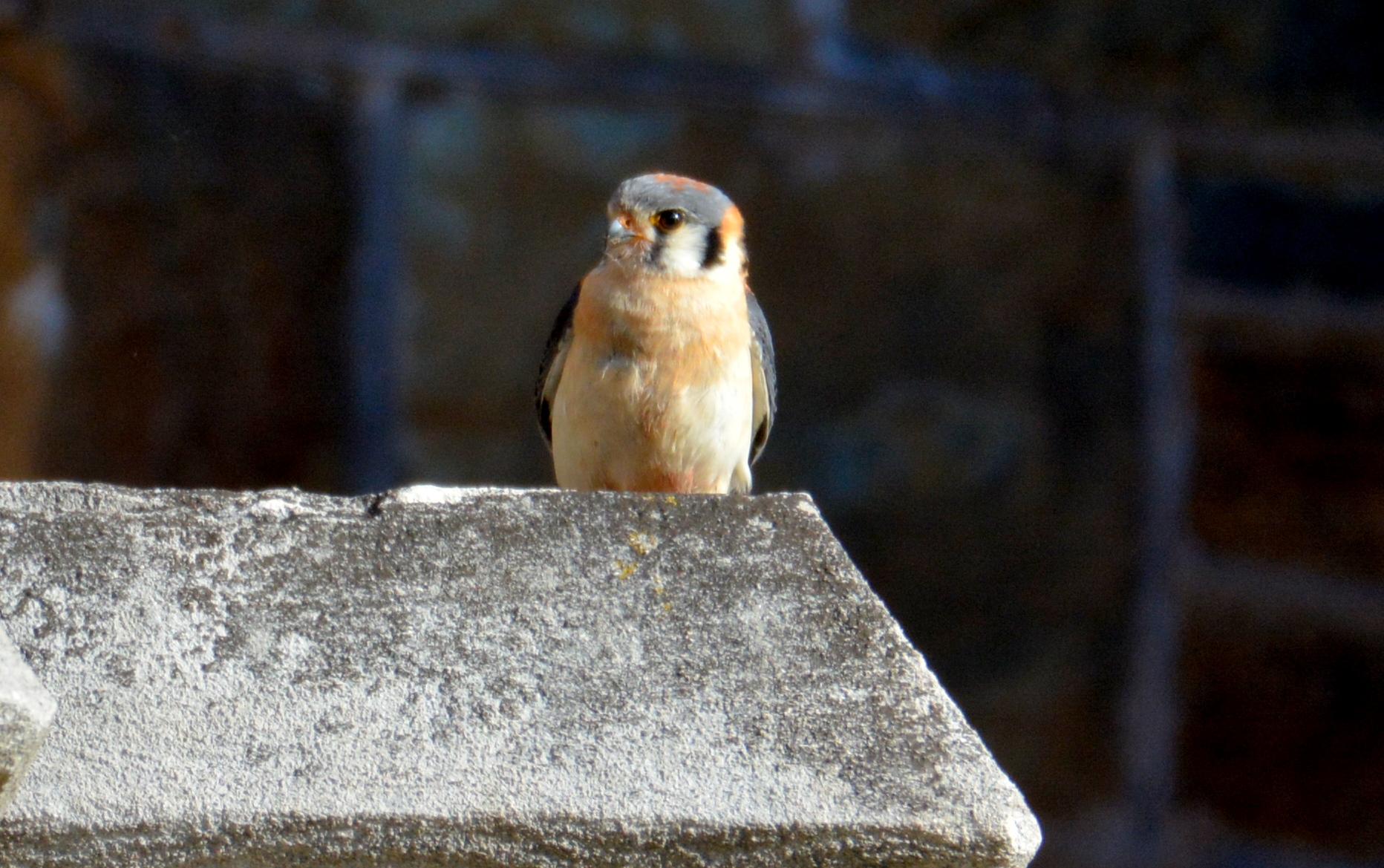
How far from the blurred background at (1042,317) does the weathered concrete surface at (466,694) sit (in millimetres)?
4661

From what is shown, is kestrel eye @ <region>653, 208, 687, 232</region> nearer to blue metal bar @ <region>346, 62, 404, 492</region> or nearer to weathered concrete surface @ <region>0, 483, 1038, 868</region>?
weathered concrete surface @ <region>0, 483, 1038, 868</region>

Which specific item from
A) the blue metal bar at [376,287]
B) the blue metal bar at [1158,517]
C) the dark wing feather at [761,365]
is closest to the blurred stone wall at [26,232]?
the blue metal bar at [376,287]

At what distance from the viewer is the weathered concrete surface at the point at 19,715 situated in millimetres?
1207

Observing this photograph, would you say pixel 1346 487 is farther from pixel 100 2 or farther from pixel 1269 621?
pixel 100 2

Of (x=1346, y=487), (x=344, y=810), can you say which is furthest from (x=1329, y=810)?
(x=344, y=810)

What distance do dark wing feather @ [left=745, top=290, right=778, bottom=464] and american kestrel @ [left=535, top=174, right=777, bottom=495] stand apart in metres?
0.10

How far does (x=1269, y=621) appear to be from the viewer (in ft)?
22.1

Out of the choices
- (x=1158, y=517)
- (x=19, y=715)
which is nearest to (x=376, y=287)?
(x=1158, y=517)

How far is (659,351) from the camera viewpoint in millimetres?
3318

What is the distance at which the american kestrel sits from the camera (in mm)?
3330

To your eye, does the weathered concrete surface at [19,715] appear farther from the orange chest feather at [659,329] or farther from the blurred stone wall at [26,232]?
the blurred stone wall at [26,232]

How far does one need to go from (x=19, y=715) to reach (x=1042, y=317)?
19.8 ft

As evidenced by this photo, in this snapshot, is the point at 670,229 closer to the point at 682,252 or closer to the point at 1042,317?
the point at 682,252

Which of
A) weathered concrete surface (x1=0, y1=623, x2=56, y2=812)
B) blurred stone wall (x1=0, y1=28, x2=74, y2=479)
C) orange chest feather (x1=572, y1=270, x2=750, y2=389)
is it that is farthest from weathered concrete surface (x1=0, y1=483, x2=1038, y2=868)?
blurred stone wall (x1=0, y1=28, x2=74, y2=479)
